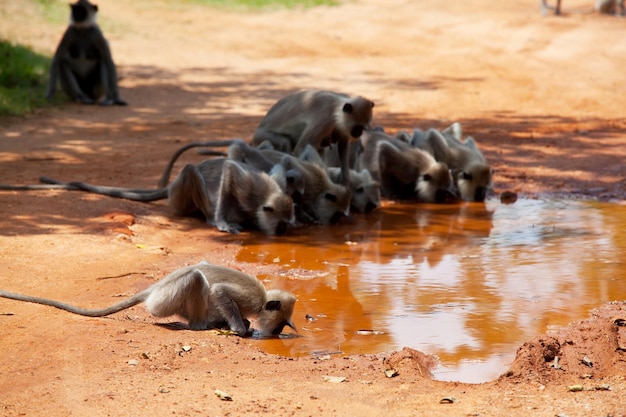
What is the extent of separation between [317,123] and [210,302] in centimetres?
427

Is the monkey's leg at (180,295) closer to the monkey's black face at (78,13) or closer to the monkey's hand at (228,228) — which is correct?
the monkey's hand at (228,228)

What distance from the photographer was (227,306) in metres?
6.32

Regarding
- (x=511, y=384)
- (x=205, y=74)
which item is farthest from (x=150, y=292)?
(x=205, y=74)

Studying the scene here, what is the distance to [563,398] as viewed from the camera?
4867 mm

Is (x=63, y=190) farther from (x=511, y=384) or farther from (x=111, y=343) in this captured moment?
(x=511, y=384)

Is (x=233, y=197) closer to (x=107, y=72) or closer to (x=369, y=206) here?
(x=369, y=206)

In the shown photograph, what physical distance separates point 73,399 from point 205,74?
49.9ft

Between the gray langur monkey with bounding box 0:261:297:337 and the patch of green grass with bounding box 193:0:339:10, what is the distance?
73.7 feet

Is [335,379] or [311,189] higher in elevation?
[311,189]

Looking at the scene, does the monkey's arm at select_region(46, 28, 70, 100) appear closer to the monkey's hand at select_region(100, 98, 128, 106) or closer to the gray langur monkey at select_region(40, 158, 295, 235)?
the monkey's hand at select_region(100, 98, 128, 106)

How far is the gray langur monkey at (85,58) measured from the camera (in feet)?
53.8

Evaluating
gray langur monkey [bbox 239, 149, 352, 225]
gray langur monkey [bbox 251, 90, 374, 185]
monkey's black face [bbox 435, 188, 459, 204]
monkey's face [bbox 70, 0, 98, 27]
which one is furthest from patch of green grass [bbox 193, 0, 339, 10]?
gray langur monkey [bbox 239, 149, 352, 225]

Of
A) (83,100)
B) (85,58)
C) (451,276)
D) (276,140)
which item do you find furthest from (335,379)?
(85,58)

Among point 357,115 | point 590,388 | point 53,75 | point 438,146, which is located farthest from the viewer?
point 53,75
